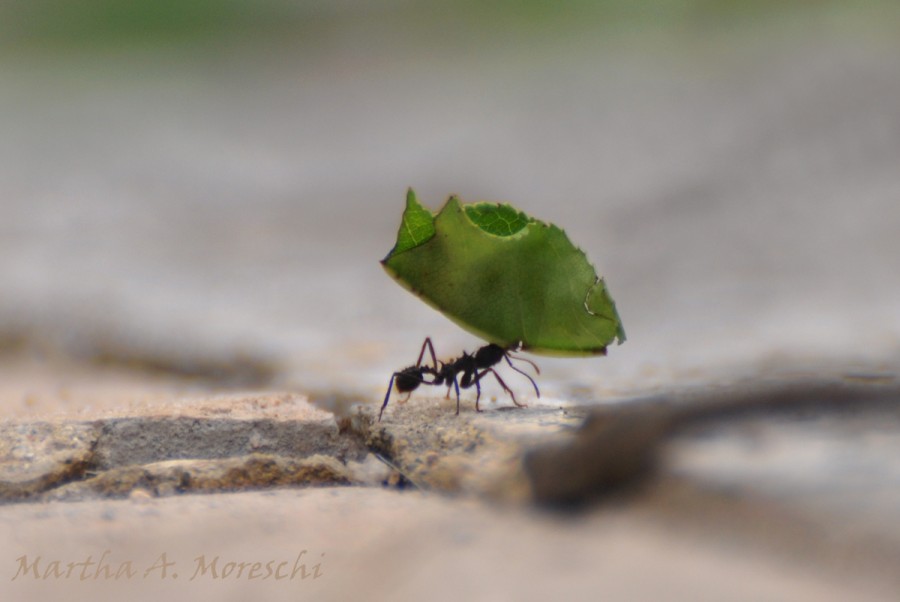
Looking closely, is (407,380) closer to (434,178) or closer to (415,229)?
(415,229)

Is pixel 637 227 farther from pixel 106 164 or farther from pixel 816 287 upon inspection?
pixel 106 164

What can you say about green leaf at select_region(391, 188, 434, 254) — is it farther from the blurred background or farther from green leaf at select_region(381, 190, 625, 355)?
the blurred background

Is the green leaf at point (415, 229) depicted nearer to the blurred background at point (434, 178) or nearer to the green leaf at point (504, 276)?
the green leaf at point (504, 276)

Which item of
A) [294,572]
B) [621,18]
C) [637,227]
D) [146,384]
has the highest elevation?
[621,18]

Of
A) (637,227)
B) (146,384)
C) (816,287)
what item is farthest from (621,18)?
(146,384)

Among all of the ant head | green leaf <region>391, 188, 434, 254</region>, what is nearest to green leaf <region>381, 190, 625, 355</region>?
green leaf <region>391, 188, 434, 254</region>
